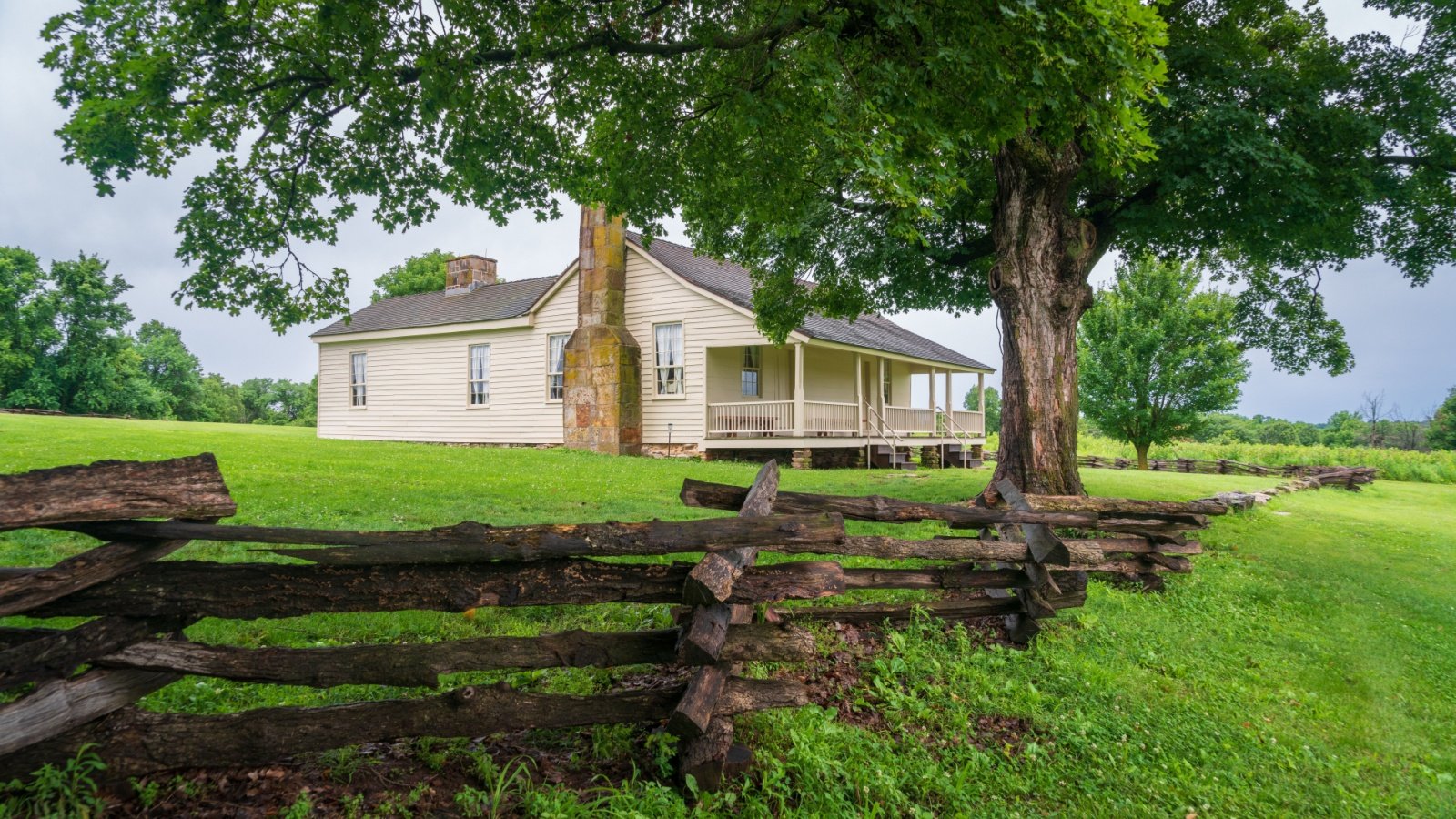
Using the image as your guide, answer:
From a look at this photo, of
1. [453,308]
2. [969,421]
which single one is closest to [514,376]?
[453,308]

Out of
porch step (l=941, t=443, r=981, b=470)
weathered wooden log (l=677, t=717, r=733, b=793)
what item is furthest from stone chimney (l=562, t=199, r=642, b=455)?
weathered wooden log (l=677, t=717, r=733, b=793)

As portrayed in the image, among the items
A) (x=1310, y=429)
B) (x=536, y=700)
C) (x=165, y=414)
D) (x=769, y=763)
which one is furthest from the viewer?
(x=1310, y=429)

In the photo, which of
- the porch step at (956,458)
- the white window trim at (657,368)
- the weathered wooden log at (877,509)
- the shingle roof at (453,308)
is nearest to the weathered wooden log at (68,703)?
the weathered wooden log at (877,509)

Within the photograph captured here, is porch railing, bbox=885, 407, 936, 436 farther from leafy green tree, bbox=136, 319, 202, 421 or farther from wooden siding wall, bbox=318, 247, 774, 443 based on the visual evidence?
leafy green tree, bbox=136, 319, 202, 421

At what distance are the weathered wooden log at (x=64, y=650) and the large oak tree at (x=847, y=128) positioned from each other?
5.54 metres

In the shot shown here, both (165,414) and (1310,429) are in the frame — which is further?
(1310,429)

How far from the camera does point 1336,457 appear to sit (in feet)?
95.3

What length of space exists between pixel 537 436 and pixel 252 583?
19.3 metres

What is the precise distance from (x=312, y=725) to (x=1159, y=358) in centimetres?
2711

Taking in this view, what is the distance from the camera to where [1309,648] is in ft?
22.2

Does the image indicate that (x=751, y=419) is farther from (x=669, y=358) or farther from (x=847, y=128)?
(x=847, y=128)

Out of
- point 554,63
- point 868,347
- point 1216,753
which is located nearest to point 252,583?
point 1216,753

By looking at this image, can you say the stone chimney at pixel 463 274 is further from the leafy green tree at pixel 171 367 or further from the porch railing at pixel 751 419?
the leafy green tree at pixel 171 367

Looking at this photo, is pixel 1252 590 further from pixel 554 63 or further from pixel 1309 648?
pixel 554 63
